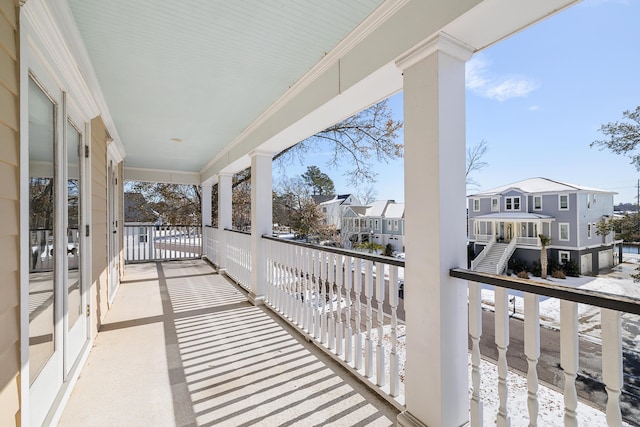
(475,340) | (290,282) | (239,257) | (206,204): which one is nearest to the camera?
(475,340)

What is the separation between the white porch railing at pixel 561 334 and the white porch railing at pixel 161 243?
25.4 ft

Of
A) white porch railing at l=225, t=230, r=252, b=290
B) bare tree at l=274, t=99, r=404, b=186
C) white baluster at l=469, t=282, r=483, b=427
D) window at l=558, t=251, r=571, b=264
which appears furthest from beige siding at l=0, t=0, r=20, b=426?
bare tree at l=274, t=99, r=404, b=186

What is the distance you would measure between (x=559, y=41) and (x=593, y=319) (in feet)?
6.19

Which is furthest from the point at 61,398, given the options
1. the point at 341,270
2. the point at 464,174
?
the point at 464,174

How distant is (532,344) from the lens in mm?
1212

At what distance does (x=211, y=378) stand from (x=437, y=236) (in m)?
1.89

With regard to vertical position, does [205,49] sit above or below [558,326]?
above

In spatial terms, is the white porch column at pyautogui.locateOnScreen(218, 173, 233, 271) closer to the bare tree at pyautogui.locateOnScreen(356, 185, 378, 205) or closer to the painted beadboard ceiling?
the painted beadboard ceiling

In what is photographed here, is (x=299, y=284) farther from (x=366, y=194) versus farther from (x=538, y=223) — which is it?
(x=366, y=194)

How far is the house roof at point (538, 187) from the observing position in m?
1.73

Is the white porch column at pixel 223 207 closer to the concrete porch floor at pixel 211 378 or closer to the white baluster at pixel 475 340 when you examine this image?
the concrete porch floor at pixel 211 378

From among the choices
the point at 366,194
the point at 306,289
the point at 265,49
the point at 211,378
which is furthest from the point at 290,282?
the point at 366,194

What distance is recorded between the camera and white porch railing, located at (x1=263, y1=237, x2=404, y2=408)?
195 centimetres

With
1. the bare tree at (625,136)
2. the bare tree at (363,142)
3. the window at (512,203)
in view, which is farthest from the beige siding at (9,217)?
the bare tree at (363,142)
